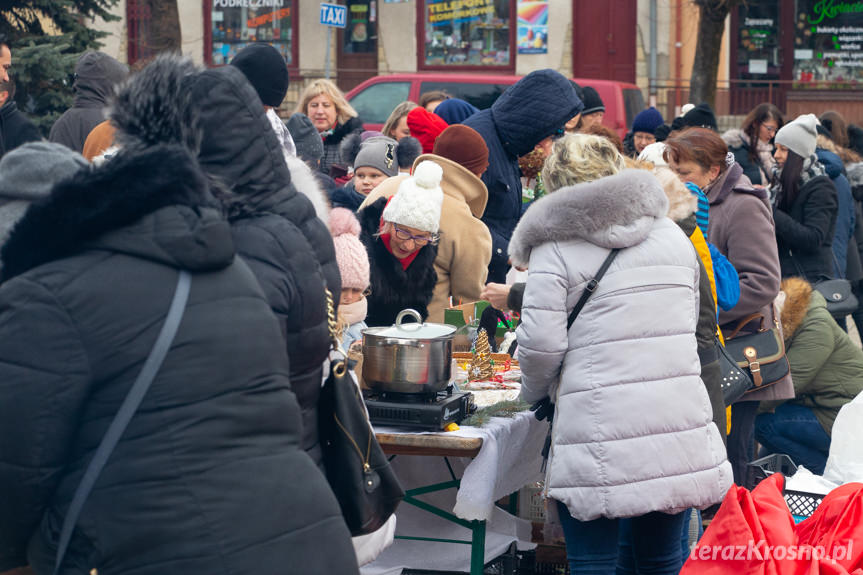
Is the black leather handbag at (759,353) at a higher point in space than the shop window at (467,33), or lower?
lower

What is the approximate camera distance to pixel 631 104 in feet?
50.7

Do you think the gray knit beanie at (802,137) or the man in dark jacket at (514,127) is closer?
the man in dark jacket at (514,127)

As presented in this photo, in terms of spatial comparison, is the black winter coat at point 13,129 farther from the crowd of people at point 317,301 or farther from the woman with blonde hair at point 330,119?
the woman with blonde hair at point 330,119

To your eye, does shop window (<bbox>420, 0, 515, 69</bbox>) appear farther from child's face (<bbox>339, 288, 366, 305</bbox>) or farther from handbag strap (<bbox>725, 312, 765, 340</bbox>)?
child's face (<bbox>339, 288, 366, 305</bbox>)

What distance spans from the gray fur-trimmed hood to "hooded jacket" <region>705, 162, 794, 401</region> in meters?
1.54

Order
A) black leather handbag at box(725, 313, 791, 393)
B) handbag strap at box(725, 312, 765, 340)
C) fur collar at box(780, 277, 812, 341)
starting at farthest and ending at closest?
fur collar at box(780, 277, 812, 341), handbag strap at box(725, 312, 765, 340), black leather handbag at box(725, 313, 791, 393)

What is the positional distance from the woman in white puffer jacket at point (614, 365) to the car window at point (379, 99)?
11.2m

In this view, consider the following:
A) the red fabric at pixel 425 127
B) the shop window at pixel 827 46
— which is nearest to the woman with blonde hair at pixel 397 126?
the red fabric at pixel 425 127

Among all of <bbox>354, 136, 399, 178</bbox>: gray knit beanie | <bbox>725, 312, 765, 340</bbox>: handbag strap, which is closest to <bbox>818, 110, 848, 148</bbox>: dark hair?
<bbox>354, 136, 399, 178</bbox>: gray knit beanie

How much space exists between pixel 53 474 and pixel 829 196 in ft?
19.3

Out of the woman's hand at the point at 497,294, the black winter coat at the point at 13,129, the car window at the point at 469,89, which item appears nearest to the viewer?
the woman's hand at the point at 497,294

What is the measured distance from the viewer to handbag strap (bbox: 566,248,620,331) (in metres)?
3.45

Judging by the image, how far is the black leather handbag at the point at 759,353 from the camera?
4.87 metres

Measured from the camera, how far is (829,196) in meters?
6.88
